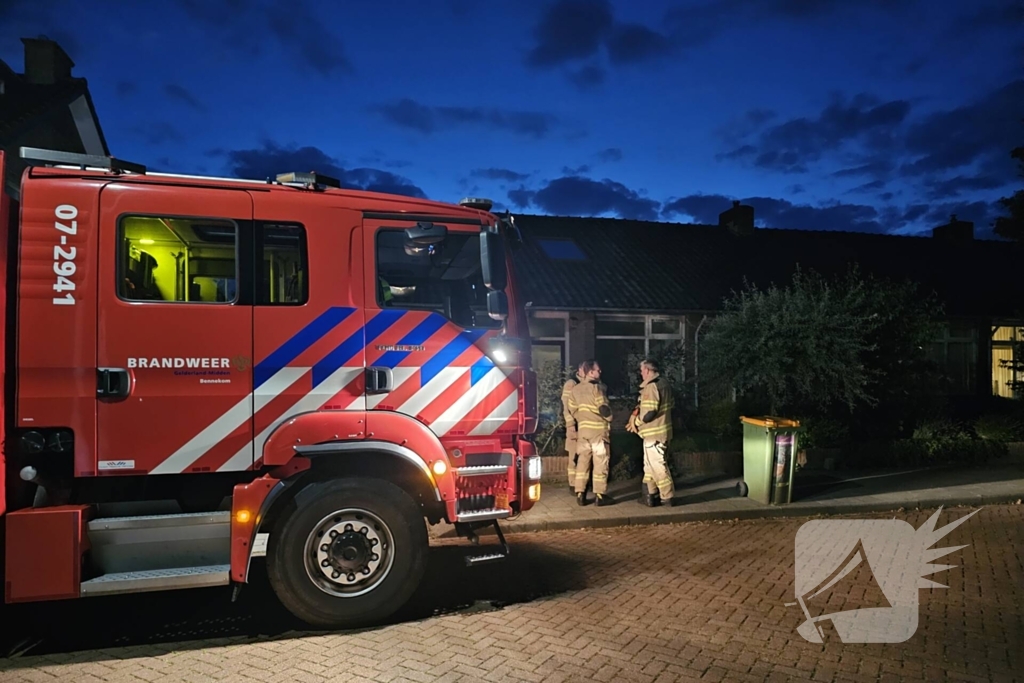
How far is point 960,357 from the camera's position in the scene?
1984 centimetres

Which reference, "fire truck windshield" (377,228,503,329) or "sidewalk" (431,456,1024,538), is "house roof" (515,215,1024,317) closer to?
"sidewalk" (431,456,1024,538)

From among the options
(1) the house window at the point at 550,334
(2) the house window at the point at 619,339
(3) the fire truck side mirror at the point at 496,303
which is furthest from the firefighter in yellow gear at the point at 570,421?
(2) the house window at the point at 619,339

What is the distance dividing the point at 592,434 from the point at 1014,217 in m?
11.6

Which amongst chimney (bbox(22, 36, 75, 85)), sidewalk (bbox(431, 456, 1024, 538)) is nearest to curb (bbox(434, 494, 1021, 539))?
sidewalk (bbox(431, 456, 1024, 538))

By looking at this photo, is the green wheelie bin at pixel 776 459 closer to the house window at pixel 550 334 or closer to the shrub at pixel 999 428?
the shrub at pixel 999 428

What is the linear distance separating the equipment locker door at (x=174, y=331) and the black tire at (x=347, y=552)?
573mm

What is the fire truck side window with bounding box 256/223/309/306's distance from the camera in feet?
15.8

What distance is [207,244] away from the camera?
4.75 m

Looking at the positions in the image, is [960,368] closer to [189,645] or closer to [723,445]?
[723,445]

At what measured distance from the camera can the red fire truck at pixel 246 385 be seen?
4379 mm

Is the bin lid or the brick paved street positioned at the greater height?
the bin lid

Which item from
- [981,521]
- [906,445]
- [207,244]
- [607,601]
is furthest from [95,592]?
[906,445]

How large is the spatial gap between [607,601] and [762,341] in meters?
6.53

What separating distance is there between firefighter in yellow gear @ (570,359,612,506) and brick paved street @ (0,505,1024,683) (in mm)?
2035
